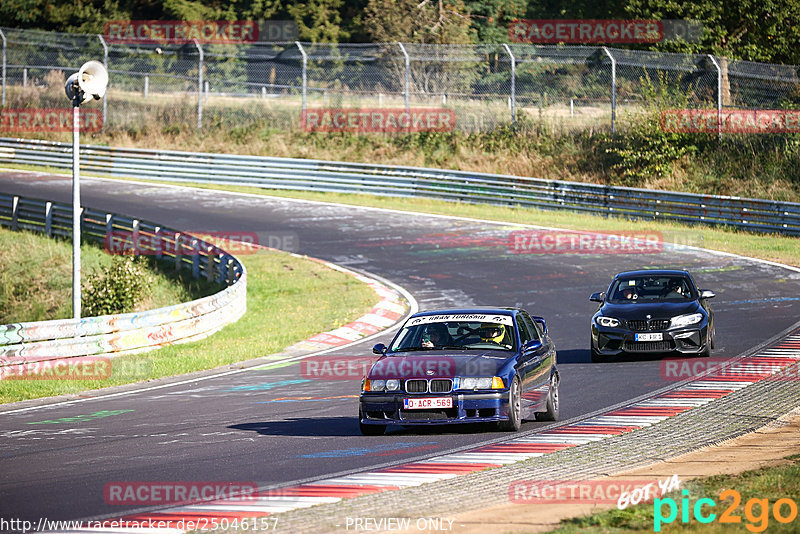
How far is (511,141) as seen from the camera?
4222cm

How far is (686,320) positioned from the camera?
55.1ft

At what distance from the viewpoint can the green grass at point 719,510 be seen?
22.8 ft

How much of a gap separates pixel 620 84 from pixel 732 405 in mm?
27922

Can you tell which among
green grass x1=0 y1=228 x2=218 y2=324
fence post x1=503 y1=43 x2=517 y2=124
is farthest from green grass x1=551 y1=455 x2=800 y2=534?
fence post x1=503 y1=43 x2=517 y2=124

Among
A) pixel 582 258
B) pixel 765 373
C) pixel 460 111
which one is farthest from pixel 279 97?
pixel 765 373

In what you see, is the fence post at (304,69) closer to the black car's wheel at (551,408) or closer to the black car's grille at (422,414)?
the black car's wheel at (551,408)

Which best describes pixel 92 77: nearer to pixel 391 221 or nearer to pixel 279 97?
pixel 391 221
